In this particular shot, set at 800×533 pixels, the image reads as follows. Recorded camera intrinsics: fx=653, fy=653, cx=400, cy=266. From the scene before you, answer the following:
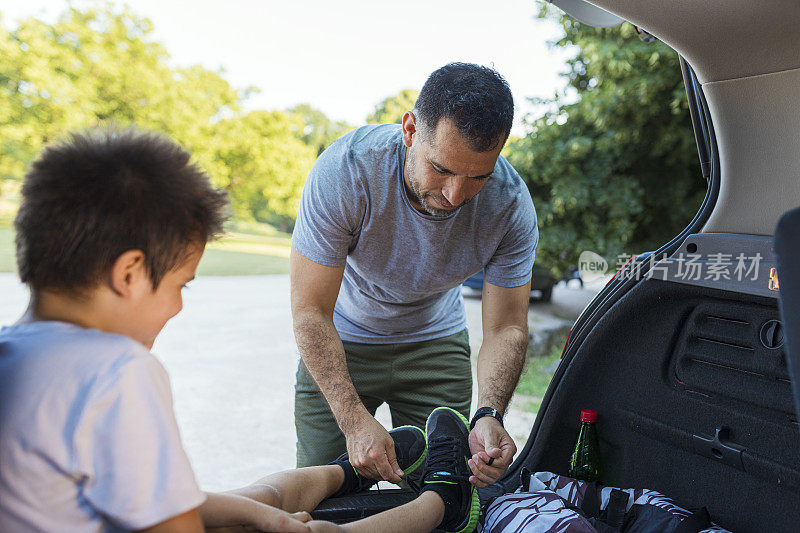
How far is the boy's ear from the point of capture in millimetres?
976

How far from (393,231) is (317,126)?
27.2 m

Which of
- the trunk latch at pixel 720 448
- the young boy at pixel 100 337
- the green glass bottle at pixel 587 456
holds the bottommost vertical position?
the green glass bottle at pixel 587 456

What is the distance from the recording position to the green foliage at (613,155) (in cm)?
539

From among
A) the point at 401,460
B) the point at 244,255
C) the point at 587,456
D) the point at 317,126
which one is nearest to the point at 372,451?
the point at 401,460

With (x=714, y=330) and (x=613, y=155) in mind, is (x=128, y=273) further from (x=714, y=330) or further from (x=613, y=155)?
(x=613, y=155)

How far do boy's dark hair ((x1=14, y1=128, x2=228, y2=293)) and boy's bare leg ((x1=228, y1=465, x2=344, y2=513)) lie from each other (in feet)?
2.41

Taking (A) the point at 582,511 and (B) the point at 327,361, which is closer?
(A) the point at 582,511

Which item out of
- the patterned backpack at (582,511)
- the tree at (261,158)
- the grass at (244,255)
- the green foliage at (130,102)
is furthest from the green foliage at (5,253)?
the patterned backpack at (582,511)

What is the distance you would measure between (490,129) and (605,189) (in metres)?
4.32

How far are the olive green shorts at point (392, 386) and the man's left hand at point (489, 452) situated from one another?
18.5 inches

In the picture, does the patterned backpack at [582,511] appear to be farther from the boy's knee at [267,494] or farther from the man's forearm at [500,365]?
the boy's knee at [267,494]

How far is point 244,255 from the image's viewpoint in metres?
20.3

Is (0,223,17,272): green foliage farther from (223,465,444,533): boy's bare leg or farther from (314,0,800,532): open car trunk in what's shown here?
(314,0,800,532): open car trunk

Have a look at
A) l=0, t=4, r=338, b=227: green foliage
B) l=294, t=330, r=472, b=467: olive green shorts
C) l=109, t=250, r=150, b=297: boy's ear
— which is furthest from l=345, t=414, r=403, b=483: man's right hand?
l=0, t=4, r=338, b=227: green foliage
